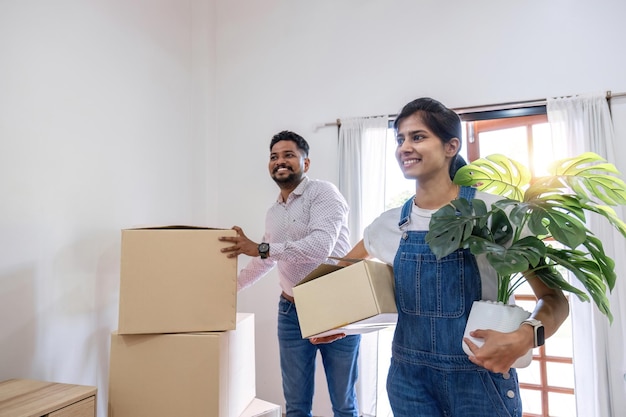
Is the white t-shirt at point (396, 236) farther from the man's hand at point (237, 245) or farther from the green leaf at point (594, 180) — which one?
the man's hand at point (237, 245)

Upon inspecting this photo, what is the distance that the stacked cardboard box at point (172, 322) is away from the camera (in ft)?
4.60

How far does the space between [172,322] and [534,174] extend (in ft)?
7.32

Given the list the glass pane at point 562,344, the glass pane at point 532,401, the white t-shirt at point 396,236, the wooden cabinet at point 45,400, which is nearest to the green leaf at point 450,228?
the white t-shirt at point 396,236

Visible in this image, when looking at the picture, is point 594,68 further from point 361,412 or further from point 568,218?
point 361,412

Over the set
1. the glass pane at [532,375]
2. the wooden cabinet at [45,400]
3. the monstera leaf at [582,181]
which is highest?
the monstera leaf at [582,181]

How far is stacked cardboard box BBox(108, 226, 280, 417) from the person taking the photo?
140 centimetres

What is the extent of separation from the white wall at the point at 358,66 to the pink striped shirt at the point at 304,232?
3.15 feet

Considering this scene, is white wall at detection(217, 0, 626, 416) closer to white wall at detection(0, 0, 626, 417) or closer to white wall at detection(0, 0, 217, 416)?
white wall at detection(0, 0, 626, 417)

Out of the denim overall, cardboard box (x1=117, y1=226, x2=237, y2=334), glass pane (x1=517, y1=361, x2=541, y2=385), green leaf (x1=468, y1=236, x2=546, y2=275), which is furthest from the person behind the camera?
glass pane (x1=517, y1=361, x2=541, y2=385)

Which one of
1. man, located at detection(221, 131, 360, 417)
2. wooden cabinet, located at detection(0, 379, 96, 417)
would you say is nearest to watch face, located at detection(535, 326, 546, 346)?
man, located at detection(221, 131, 360, 417)

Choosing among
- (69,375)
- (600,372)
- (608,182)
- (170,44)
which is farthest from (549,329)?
(170,44)

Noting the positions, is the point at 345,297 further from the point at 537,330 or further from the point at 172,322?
the point at 172,322

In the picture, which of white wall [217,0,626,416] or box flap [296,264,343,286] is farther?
white wall [217,0,626,416]

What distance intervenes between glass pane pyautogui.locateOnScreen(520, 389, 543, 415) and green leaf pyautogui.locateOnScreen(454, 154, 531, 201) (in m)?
1.96
